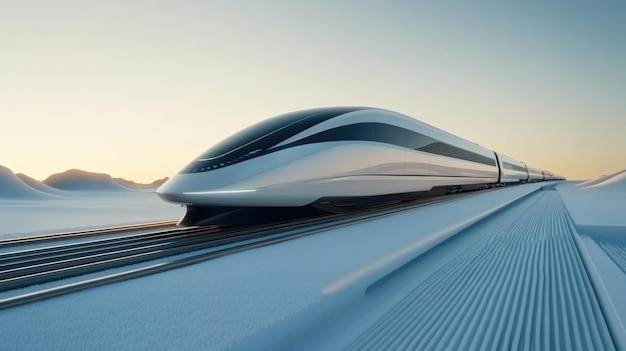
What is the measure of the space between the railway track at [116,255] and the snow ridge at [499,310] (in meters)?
1.97

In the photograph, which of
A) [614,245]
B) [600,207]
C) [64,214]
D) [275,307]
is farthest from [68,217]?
[600,207]

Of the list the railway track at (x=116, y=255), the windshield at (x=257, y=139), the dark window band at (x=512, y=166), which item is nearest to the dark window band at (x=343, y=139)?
the windshield at (x=257, y=139)

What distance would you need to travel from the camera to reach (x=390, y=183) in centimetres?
742

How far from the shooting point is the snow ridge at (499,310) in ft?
4.95

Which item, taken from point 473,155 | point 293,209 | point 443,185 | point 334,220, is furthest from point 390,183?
point 473,155

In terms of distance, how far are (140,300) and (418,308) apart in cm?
166

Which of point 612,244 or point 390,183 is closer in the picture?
point 612,244

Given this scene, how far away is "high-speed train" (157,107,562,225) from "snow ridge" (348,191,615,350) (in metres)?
2.84

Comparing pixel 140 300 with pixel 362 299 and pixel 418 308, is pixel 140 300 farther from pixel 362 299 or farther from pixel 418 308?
pixel 418 308

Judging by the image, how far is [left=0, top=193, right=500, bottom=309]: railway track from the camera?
7.88 feet

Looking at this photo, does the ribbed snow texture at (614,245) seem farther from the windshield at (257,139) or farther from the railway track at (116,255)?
the windshield at (257,139)

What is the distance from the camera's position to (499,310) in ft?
6.03

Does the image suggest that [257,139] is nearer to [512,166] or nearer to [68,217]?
[68,217]

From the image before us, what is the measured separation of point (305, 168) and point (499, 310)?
3803mm
